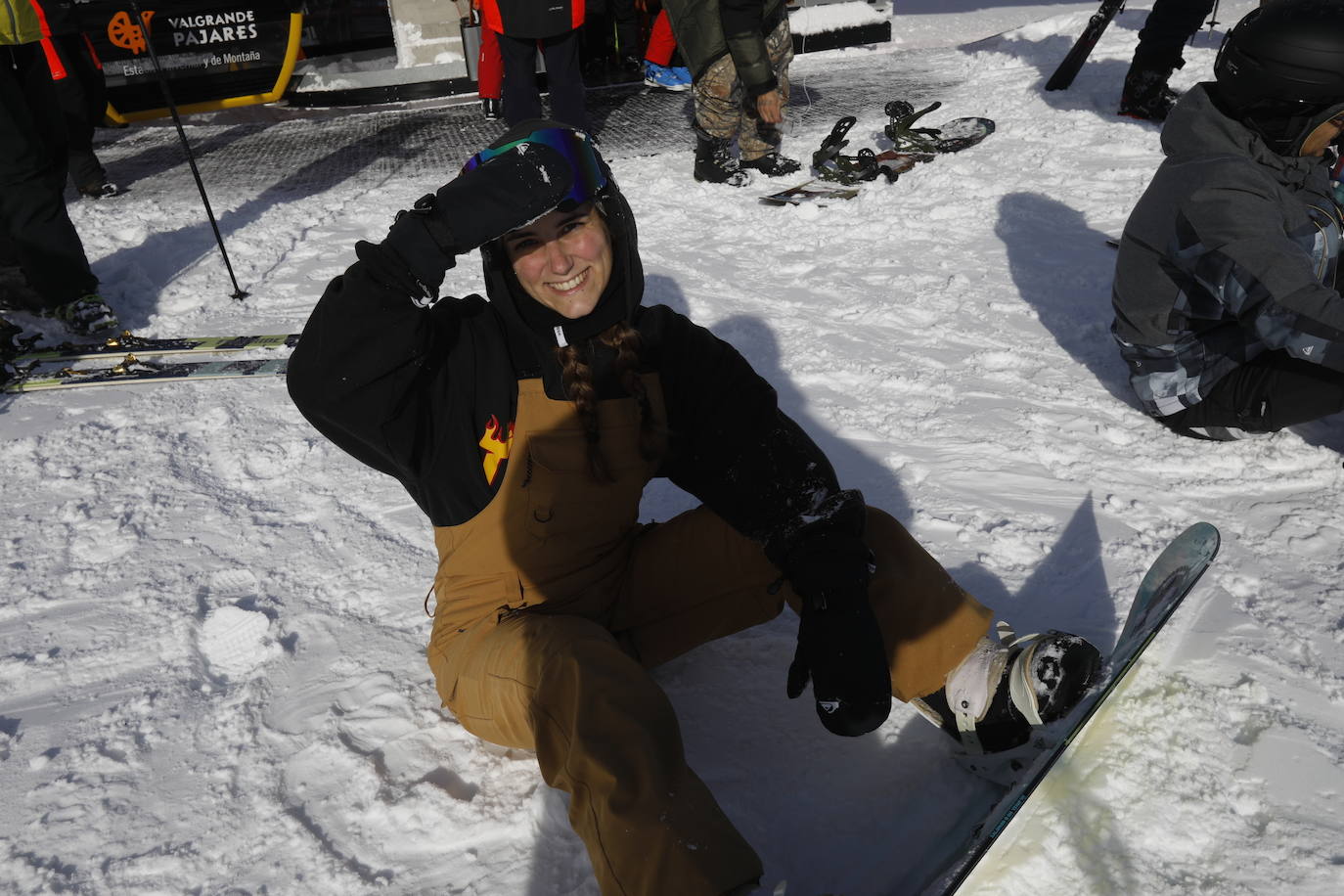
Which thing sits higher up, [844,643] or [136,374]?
[844,643]

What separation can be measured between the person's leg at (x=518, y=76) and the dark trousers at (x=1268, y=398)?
14.6 feet

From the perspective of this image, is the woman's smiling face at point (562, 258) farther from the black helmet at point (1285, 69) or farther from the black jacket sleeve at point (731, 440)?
the black helmet at point (1285, 69)

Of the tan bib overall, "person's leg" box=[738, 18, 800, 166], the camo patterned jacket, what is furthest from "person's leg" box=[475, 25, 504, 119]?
the tan bib overall

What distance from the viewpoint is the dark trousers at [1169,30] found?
6.00 m

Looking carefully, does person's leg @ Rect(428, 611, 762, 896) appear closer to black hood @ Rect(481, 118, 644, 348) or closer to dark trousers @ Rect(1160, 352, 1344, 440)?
black hood @ Rect(481, 118, 644, 348)

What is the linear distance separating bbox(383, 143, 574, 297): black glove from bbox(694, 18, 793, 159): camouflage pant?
438 centimetres

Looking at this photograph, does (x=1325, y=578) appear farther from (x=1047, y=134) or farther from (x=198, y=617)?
(x=1047, y=134)

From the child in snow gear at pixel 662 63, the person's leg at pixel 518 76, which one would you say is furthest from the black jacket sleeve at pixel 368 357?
the child in snow gear at pixel 662 63

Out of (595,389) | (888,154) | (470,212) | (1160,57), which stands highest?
(470,212)

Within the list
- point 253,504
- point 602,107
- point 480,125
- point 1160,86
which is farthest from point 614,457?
point 602,107

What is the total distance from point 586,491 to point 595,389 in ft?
0.70

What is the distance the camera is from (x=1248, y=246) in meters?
2.58

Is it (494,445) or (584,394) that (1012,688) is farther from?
(494,445)

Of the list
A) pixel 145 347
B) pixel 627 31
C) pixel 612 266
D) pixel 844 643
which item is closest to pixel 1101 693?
pixel 844 643
